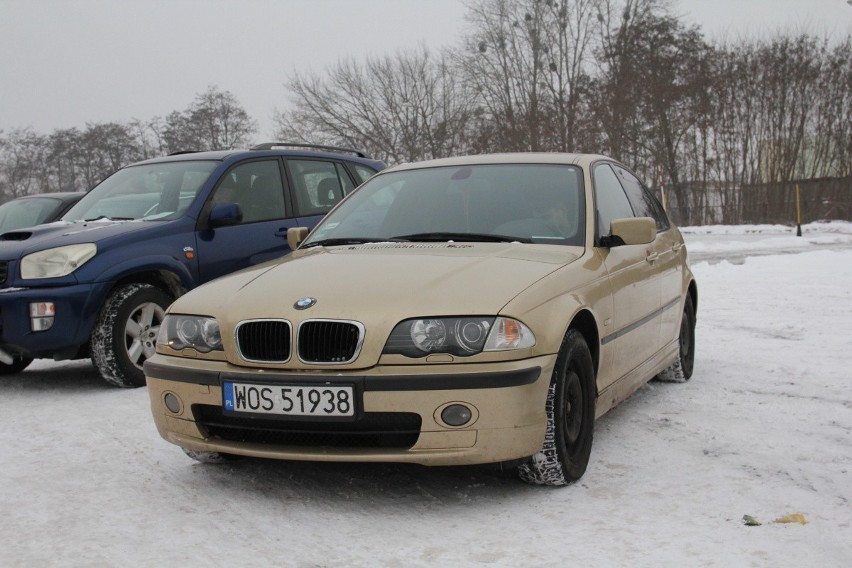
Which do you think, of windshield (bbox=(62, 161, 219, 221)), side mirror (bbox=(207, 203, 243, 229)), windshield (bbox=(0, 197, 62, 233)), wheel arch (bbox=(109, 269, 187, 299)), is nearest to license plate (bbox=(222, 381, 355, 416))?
wheel arch (bbox=(109, 269, 187, 299))

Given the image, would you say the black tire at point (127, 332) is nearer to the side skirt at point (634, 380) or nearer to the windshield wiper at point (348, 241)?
the windshield wiper at point (348, 241)

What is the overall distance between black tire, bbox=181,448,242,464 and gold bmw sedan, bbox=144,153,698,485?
27mm

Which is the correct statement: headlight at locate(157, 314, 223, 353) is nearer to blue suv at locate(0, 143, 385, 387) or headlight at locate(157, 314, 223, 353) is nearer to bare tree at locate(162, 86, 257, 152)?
blue suv at locate(0, 143, 385, 387)

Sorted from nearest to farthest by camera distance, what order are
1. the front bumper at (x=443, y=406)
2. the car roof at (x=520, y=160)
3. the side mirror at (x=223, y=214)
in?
the front bumper at (x=443, y=406) → the car roof at (x=520, y=160) → the side mirror at (x=223, y=214)

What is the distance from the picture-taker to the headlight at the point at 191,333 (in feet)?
12.5

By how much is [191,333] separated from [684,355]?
363cm

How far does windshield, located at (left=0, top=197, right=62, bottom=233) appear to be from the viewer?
11133 millimetres

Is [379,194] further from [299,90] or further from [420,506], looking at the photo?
[299,90]

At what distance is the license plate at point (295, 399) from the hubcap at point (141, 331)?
3090 millimetres

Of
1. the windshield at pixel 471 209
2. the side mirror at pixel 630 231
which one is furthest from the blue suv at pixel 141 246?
the side mirror at pixel 630 231

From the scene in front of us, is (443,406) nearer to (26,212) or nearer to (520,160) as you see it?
(520,160)

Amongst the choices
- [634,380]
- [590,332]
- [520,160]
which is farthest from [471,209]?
[634,380]

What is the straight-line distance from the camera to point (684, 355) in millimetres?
6266

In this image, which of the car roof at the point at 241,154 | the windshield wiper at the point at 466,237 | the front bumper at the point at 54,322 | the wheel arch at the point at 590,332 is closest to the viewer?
the wheel arch at the point at 590,332
